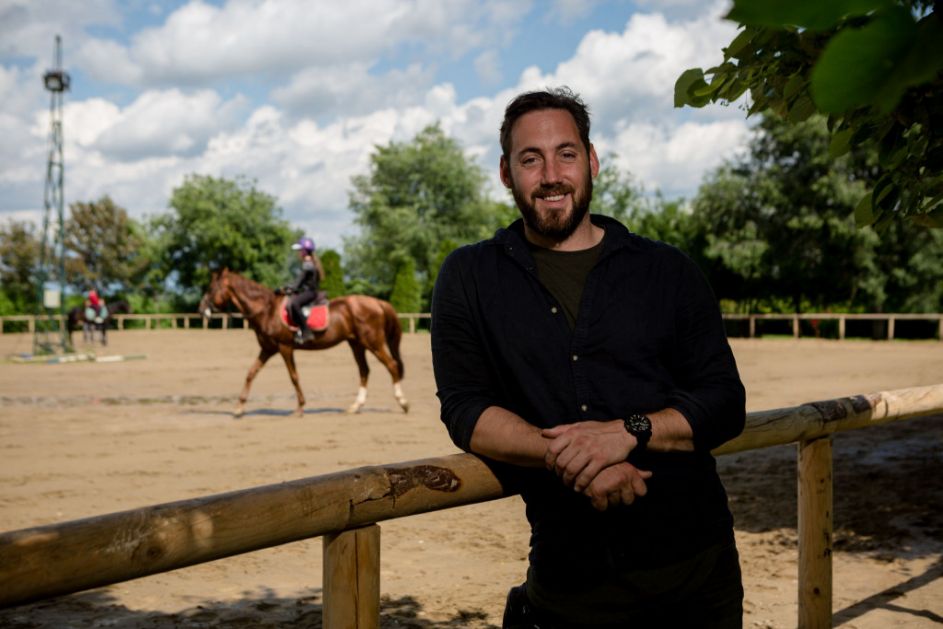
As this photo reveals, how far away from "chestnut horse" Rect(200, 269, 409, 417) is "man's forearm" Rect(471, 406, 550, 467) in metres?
11.7

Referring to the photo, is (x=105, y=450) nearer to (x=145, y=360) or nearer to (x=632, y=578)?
(x=632, y=578)

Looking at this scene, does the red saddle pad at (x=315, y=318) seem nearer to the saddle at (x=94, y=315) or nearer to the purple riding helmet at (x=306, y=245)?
the purple riding helmet at (x=306, y=245)

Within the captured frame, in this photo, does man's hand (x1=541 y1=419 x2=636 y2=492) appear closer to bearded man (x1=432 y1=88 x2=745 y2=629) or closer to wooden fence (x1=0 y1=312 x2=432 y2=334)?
bearded man (x1=432 y1=88 x2=745 y2=629)

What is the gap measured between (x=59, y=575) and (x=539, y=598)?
1.13 meters

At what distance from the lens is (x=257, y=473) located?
864cm

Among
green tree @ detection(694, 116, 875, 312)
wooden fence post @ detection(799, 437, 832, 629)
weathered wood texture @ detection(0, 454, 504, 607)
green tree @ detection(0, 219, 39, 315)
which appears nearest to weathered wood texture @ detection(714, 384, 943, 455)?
wooden fence post @ detection(799, 437, 832, 629)

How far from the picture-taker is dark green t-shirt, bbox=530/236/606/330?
7.24 ft

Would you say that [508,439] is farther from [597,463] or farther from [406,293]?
[406,293]

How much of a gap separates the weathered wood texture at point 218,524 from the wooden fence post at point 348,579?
4 cm

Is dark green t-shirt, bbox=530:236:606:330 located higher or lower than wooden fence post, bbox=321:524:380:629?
higher

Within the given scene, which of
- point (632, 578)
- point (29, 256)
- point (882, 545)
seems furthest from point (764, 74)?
point (29, 256)

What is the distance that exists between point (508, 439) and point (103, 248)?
258 feet

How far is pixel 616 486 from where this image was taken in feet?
6.61

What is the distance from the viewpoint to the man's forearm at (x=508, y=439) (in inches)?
81.6
